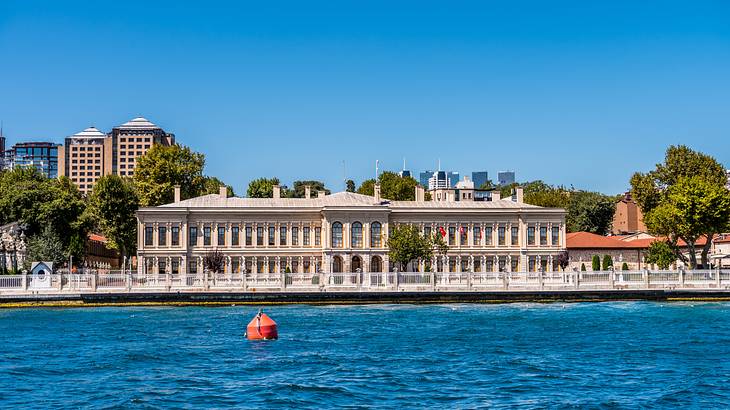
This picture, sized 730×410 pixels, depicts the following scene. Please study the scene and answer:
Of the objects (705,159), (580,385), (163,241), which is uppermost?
(705,159)

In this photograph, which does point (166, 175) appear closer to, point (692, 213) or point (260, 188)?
point (260, 188)

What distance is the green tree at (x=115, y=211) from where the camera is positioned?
3506 inches

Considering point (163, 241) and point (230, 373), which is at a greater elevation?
point (163, 241)

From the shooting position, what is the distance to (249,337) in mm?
36781

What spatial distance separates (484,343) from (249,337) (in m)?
8.55

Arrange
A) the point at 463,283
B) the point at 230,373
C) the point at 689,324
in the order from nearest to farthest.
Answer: the point at 230,373 → the point at 689,324 → the point at 463,283

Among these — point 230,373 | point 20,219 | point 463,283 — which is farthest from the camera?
point 20,219

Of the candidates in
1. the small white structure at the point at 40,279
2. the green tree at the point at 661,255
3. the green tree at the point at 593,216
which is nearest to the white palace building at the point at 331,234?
the green tree at the point at 661,255

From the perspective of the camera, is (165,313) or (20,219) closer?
(165,313)

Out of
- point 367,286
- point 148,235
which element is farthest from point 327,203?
point 367,286

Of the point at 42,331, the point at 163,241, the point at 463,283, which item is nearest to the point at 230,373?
the point at 42,331

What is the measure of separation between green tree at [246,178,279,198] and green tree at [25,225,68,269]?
4406 cm

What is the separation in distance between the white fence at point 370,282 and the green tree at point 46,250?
14.2 m

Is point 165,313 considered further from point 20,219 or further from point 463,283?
point 20,219
